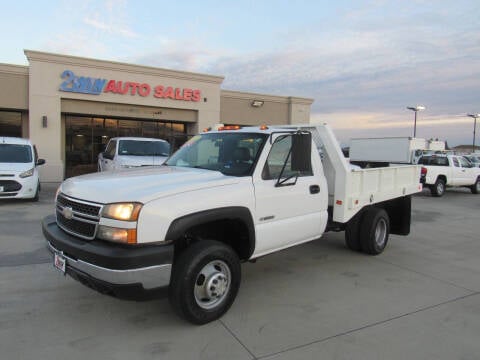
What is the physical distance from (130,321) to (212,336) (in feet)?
2.87

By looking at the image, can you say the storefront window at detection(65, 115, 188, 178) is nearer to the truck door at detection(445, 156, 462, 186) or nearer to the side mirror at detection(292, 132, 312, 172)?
the truck door at detection(445, 156, 462, 186)

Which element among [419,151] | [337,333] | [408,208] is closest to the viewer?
[337,333]

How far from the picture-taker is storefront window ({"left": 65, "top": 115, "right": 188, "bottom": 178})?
19.2 metres

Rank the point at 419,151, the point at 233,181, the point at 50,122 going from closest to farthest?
1. the point at 233,181
2. the point at 50,122
3. the point at 419,151

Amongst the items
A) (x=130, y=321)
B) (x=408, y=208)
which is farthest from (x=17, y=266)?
(x=408, y=208)

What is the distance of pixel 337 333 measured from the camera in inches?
143

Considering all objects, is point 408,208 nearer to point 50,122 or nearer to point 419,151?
Answer: point 50,122

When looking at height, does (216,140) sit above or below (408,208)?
above

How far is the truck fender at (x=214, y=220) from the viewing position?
3.35 metres

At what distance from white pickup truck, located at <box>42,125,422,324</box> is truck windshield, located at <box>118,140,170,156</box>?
24.3 feet

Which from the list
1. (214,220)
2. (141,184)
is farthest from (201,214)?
(141,184)

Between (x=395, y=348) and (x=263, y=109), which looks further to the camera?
(x=263, y=109)

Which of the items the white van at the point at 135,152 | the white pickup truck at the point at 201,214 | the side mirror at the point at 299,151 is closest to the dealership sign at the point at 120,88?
the white van at the point at 135,152


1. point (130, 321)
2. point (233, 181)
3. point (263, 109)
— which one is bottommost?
point (130, 321)
